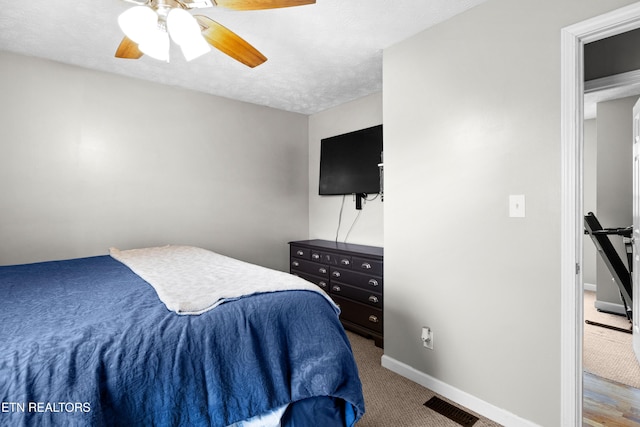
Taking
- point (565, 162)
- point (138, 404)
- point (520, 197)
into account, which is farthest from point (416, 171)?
point (138, 404)

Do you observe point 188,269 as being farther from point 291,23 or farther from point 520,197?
point 520,197

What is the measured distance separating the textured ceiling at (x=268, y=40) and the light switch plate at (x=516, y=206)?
3.83 feet

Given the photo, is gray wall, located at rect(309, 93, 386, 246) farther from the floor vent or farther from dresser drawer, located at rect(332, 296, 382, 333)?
the floor vent

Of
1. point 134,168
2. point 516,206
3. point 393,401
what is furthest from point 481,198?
point 134,168

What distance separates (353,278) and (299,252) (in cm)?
91

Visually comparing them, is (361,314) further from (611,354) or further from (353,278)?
(611,354)

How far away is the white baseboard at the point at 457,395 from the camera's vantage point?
1916mm

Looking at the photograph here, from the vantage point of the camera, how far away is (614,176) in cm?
403

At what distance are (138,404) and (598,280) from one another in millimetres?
4956

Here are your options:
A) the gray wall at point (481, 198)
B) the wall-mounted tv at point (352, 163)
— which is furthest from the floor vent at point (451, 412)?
the wall-mounted tv at point (352, 163)

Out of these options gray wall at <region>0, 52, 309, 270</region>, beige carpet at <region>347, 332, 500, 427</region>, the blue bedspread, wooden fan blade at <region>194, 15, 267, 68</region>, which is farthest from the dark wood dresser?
wooden fan blade at <region>194, 15, 267, 68</region>

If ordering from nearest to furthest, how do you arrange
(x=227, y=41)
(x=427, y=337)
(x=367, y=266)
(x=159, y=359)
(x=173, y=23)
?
(x=159, y=359), (x=173, y=23), (x=227, y=41), (x=427, y=337), (x=367, y=266)

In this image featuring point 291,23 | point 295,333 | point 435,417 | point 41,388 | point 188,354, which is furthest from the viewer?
point 291,23

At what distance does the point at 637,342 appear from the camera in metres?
2.66
